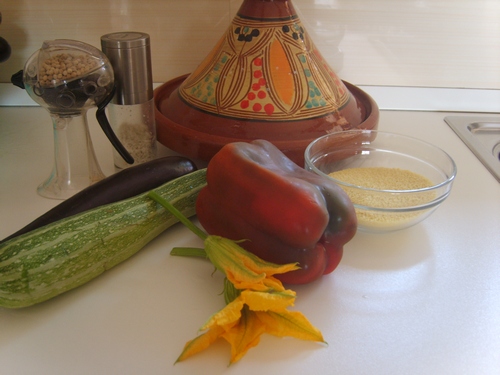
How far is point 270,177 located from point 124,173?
0.26 meters

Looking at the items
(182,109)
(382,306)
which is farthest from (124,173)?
(382,306)

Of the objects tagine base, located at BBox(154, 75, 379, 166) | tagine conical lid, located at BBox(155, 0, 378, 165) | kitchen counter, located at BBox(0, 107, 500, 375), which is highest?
tagine conical lid, located at BBox(155, 0, 378, 165)

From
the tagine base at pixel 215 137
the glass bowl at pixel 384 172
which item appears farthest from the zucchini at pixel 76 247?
the glass bowl at pixel 384 172

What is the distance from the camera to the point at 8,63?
117cm

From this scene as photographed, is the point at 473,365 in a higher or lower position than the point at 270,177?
lower

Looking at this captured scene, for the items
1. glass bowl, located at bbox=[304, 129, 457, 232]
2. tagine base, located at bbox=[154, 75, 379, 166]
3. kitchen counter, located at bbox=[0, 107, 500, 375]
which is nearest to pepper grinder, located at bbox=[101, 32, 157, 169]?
tagine base, located at bbox=[154, 75, 379, 166]

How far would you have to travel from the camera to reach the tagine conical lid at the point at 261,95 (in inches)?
33.2

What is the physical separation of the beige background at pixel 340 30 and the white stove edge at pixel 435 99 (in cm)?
2

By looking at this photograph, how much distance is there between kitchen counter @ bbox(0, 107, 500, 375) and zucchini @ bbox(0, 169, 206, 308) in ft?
0.10

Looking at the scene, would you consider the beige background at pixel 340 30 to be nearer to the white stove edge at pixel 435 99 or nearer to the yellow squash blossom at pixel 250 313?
the white stove edge at pixel 435 99

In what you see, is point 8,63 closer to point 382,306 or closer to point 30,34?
point 30,34

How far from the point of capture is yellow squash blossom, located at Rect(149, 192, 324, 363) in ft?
1.80

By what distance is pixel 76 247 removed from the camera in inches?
24.5

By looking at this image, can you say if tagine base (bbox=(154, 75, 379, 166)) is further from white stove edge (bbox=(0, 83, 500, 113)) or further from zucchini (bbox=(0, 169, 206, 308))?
white stove edge (bbox=(0, 83, 500, 113))
